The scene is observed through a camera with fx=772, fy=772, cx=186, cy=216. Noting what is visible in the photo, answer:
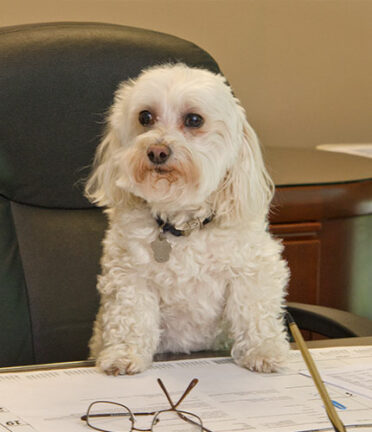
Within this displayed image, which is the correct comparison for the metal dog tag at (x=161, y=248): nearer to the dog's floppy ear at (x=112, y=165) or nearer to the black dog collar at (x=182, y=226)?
the black dog collar at (x=182, y=226)

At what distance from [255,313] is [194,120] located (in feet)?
1.17

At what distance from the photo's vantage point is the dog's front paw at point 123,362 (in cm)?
124

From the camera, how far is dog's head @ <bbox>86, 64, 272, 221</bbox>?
4.35 ft

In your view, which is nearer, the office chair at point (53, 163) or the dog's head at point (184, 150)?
the dog's head at point (184, 150)

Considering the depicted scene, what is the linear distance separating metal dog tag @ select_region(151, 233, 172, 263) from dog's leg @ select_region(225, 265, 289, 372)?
127 millimetres

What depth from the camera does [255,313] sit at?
53.1 inches

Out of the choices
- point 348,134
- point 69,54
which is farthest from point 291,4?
point 69,54

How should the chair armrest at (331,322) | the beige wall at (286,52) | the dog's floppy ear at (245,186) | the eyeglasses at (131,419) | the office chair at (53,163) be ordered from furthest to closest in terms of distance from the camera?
the beige wall at (286,52)
the office chair at (53,163)
the chair armrest at (331,322)
the dog's floppy ear at (245,186)
the eyeglasses at (131,419)

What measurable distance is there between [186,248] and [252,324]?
7.1 inches

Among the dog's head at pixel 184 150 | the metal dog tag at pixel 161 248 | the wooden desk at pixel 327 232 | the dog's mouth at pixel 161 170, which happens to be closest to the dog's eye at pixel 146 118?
the dog's head at pixel 184 150

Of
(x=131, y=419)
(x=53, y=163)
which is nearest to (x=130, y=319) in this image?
(x=131, y=419)

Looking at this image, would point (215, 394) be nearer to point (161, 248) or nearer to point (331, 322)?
point (161, 248)

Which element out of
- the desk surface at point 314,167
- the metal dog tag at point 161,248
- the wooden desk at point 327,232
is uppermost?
the metal dog tag at point 161,248

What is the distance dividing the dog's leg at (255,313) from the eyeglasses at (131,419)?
0.93ft
